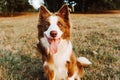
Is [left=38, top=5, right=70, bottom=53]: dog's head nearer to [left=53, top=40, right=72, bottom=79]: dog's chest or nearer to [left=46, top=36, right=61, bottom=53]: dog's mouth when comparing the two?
[left=46, top=36, right=61, bottom=53]: dog's mouth

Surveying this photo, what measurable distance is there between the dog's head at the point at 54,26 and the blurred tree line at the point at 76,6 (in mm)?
31119

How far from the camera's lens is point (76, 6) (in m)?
39.2

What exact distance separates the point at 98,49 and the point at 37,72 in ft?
7.51

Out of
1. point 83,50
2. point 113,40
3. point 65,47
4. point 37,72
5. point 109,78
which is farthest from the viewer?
point 113,40

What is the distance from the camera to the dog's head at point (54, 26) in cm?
486

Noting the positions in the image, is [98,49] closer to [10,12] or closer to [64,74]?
[64,74]

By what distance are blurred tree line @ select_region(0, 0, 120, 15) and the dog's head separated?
31.1 m

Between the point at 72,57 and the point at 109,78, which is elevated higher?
the point at 72,57

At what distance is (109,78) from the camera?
590cm

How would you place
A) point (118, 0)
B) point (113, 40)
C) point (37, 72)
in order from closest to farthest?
point (37, 72) → point (113, 40) → point (118, 0)

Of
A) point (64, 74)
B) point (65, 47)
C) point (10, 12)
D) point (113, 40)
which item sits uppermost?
point (65, 47)

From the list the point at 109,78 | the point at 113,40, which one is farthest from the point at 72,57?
the point at 113,40

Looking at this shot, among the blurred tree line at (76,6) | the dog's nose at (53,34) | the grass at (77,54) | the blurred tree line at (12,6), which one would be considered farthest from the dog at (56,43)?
the blurred tree line at (76,6)

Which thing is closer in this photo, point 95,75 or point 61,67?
point 61,67
